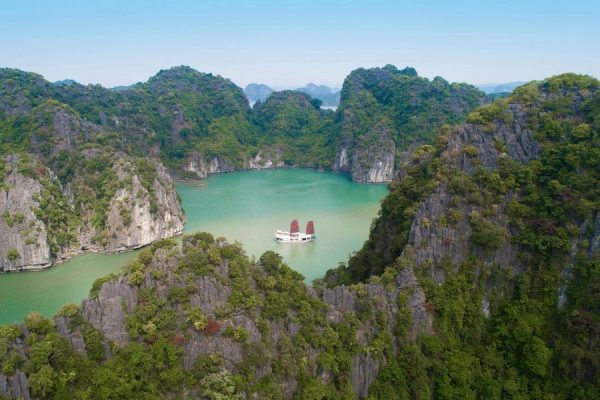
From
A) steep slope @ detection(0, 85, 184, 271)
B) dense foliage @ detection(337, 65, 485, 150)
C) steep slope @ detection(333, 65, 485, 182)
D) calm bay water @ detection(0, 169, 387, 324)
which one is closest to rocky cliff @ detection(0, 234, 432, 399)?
calm bay water @ detection(0, 169, 387, 324)

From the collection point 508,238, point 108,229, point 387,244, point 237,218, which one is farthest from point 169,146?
point 508,238

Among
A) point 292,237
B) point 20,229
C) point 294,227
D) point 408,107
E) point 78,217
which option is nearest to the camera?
point 20,229

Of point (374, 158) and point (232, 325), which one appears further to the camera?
point (374, 158)

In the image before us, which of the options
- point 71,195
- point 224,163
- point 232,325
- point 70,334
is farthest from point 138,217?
point 224,163

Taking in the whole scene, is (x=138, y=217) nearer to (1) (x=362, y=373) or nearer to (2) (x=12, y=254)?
(2) (x=12, y=254)

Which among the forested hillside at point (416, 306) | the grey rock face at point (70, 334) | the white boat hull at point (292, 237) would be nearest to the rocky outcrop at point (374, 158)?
the white boat hull at point (292, 237)

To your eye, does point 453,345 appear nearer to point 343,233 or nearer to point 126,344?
point 126,344

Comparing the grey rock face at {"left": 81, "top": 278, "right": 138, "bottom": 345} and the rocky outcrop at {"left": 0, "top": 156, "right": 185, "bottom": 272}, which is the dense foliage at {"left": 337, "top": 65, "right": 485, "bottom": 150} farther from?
the grey rock face at {"left": 81, "top": 278, "right": 138, "bottom": 345}
